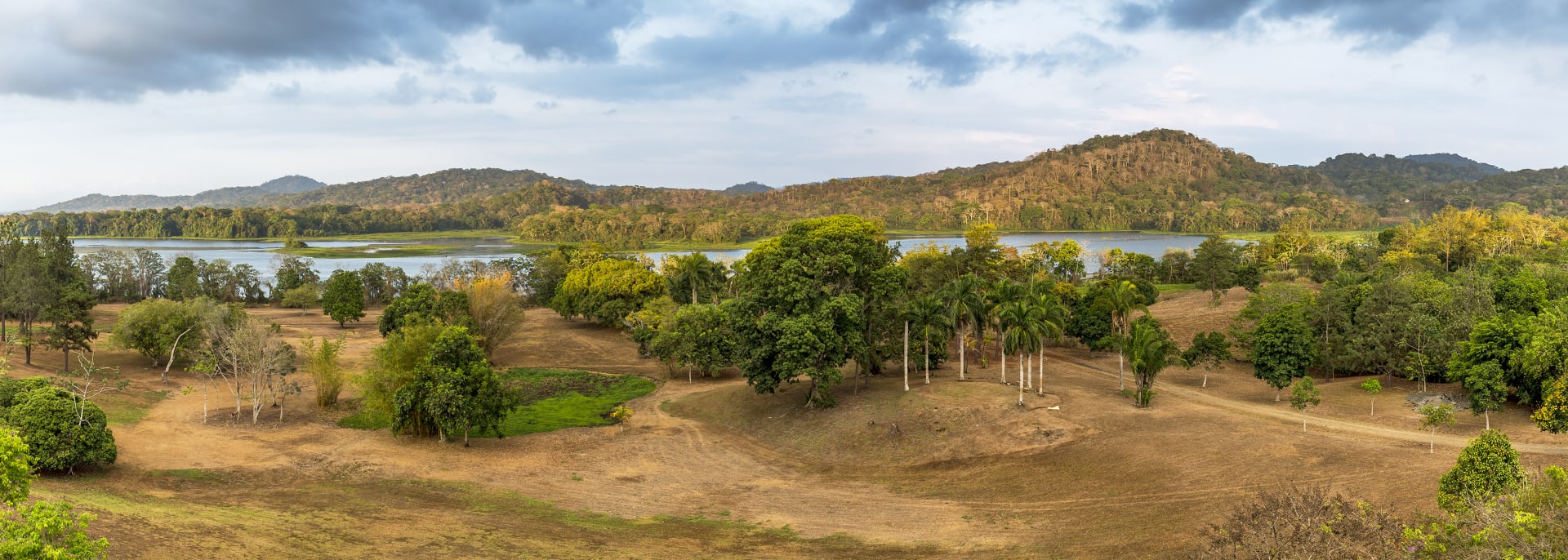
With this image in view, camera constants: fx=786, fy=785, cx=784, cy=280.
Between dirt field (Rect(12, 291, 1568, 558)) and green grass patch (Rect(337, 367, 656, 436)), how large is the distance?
2.17 meters

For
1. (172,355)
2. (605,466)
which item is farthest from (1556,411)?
(172,355)

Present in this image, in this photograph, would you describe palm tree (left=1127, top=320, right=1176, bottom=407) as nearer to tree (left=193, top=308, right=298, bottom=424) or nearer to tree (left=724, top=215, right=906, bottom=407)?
tree (left=724, top=215, right=906, bottom=407)

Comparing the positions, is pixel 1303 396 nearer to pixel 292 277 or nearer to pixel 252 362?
pixel 252 362

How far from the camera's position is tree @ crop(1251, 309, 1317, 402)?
3859 centimetres

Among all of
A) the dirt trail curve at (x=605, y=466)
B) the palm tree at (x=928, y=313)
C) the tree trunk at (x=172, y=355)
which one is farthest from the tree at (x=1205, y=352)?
the tree trunk at (x=172, y=355)

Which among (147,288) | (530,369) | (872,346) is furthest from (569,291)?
(147,288)

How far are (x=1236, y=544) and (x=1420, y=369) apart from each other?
31.0m

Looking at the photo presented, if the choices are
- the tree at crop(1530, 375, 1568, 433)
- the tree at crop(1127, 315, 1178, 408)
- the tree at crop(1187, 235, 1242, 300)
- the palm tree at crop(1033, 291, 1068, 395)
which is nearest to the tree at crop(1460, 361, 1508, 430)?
the tree at crop(1530, 375, 1568, 433)

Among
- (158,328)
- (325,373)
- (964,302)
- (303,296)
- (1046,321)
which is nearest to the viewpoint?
(1046,321)

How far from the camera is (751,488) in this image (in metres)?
29.6

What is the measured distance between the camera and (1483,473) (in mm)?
17797

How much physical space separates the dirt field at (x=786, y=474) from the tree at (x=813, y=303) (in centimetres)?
276

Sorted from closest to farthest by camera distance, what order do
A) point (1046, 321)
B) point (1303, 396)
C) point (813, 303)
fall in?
1. point (1303, 396)
2. point (1046, 321)
3. point (813, 303)

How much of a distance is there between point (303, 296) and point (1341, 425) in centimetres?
9607
